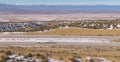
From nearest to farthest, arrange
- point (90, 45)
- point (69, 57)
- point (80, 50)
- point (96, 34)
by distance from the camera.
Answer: point (69, 57) → point (80, 50) → point (90, 45) → point (96, 34)

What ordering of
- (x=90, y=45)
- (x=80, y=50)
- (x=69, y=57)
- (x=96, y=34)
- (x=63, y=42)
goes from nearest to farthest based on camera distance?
(x=69, y=57) → (x=80, y=50) → (x=90, y=45) → (x=63, y=42) → (x=96, y=34)

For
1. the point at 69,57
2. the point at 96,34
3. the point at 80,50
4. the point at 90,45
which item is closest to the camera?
the point at 69,57

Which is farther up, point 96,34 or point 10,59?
point 10,59

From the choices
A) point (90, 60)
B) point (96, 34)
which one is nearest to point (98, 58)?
point (90, 60)

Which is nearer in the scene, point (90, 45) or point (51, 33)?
point (90, 45)

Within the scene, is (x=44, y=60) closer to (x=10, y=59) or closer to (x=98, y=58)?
(x=10, y=59)

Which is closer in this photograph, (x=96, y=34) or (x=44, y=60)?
(x=44, y=60)

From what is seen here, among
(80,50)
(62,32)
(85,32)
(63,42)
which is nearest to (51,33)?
(62,32)

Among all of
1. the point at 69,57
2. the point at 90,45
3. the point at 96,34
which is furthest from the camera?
the point at 96,34

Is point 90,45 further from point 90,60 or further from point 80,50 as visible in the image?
point 90,60
